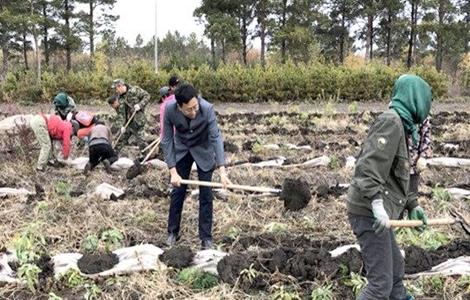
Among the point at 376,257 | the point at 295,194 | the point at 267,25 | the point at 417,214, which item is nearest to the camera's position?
the point at 376,257

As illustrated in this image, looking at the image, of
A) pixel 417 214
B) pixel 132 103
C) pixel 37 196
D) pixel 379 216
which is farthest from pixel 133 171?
pixel 379 216

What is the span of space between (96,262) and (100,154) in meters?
3.72

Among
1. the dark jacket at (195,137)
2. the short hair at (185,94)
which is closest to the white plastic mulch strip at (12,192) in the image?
the dark jacket at (195,137)

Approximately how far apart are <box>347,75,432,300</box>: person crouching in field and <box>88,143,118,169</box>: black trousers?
16.6ft

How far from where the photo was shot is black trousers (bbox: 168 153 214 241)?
4395 mm

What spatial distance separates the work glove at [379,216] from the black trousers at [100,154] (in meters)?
5.25

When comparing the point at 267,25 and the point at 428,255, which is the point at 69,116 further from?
the point at 267,25

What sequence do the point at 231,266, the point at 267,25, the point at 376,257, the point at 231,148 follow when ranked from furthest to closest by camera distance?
the point at 267,25
the point at 231,148
the point at 231,266
the point at 376,257

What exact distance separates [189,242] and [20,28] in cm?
2410

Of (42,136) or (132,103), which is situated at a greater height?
(132,103)

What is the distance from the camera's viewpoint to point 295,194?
5320mm

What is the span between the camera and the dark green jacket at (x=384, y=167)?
102 inches

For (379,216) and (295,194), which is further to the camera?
(295,194)

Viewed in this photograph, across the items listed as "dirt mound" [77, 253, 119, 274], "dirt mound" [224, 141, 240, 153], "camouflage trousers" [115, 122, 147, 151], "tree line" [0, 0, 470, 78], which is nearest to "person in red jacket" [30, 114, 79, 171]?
"camouflage trousers" [115, 122, 147, 151]
